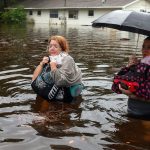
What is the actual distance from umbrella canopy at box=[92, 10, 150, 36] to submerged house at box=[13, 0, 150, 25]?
123ft

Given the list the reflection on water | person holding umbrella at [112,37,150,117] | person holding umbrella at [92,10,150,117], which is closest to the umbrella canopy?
person holding umbrella at [92,10,150,117]

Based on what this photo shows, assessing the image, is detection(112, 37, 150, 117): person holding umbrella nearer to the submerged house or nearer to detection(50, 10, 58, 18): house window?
the submerged house

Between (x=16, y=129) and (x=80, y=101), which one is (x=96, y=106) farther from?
(x=16, y=129)

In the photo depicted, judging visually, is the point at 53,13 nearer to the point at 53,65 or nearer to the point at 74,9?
the point at 74,9

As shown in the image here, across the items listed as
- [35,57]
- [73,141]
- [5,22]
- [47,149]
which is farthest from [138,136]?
[5,22]

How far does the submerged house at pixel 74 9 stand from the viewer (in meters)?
44.2

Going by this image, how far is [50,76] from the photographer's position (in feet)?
21.5

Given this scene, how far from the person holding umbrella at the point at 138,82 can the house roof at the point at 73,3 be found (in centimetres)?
3810

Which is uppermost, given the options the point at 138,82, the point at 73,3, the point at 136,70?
the point at 73,3

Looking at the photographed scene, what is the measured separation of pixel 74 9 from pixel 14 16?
23.7 ft

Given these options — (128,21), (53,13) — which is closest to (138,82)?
(128,21)

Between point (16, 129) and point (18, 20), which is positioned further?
point (18, 20)

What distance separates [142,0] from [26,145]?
143 feet

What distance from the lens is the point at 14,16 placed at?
45812 millimetres
